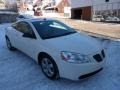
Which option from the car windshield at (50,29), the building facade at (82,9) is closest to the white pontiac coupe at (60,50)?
the car windshield at (50,29)

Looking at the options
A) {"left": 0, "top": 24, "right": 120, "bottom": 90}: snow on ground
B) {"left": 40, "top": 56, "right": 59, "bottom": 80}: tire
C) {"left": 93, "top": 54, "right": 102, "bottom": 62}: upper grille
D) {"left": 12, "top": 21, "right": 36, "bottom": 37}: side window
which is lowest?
{"left": 0, "top": 24, "right": 120, "bottom": 90}: snow on ground

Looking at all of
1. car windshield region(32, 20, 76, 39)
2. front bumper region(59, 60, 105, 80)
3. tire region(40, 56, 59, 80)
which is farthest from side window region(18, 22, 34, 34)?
front bumper region(59, 60, 105, 80)

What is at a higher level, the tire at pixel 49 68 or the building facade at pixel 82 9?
the building facade at pixel 82 9

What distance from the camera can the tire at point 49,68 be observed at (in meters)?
4.94

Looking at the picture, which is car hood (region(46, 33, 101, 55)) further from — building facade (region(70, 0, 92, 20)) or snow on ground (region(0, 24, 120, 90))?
building facade (region(70, 0, 92, 20))

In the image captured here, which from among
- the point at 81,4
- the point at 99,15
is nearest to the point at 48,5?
the point at 81,4

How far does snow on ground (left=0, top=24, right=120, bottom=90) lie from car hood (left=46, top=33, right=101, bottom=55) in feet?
2.63

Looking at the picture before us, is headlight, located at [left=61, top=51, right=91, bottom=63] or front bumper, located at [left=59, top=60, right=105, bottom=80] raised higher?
headlight, located at [left=61, top=51, right=91, bottom=63]

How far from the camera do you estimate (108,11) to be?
26906 millimetres

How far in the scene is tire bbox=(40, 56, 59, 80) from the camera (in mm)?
4938

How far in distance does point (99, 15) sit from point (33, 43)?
2330cm

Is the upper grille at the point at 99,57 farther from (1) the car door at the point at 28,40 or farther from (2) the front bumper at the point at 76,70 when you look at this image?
(1) the car door at the point at 28,40

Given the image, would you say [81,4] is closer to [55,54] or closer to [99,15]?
[99,15]

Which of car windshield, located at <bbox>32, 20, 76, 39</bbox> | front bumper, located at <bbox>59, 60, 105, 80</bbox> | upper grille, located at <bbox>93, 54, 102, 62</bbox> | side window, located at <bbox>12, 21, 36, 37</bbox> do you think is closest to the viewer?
front bumper, located at <bbox>59, 60, 105, 80</bbox>
